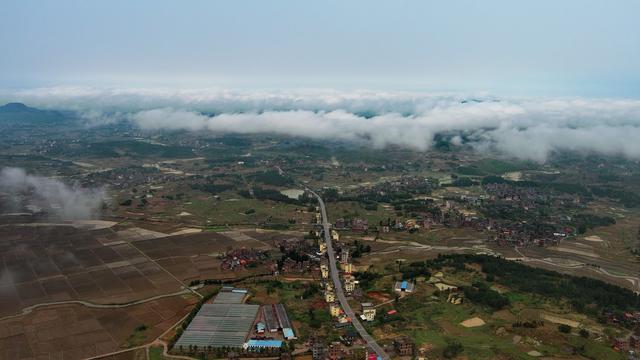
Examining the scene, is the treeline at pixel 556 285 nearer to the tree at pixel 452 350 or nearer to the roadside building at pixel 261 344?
the tree at pixel 452 350

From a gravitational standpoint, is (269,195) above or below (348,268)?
below

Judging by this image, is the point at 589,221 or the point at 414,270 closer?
the point at 414,270

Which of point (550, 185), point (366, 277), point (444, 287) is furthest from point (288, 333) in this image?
point (550, 185)

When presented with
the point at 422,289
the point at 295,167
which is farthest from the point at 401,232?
the point at 295,167

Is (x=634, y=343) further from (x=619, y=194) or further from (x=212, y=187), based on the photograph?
(x=212, y=187)

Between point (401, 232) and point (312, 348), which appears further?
point (401, 232)

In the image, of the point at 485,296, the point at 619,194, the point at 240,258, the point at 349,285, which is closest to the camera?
the point at 485,296

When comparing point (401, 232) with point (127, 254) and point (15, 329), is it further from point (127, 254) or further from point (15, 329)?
point (15, 329)
